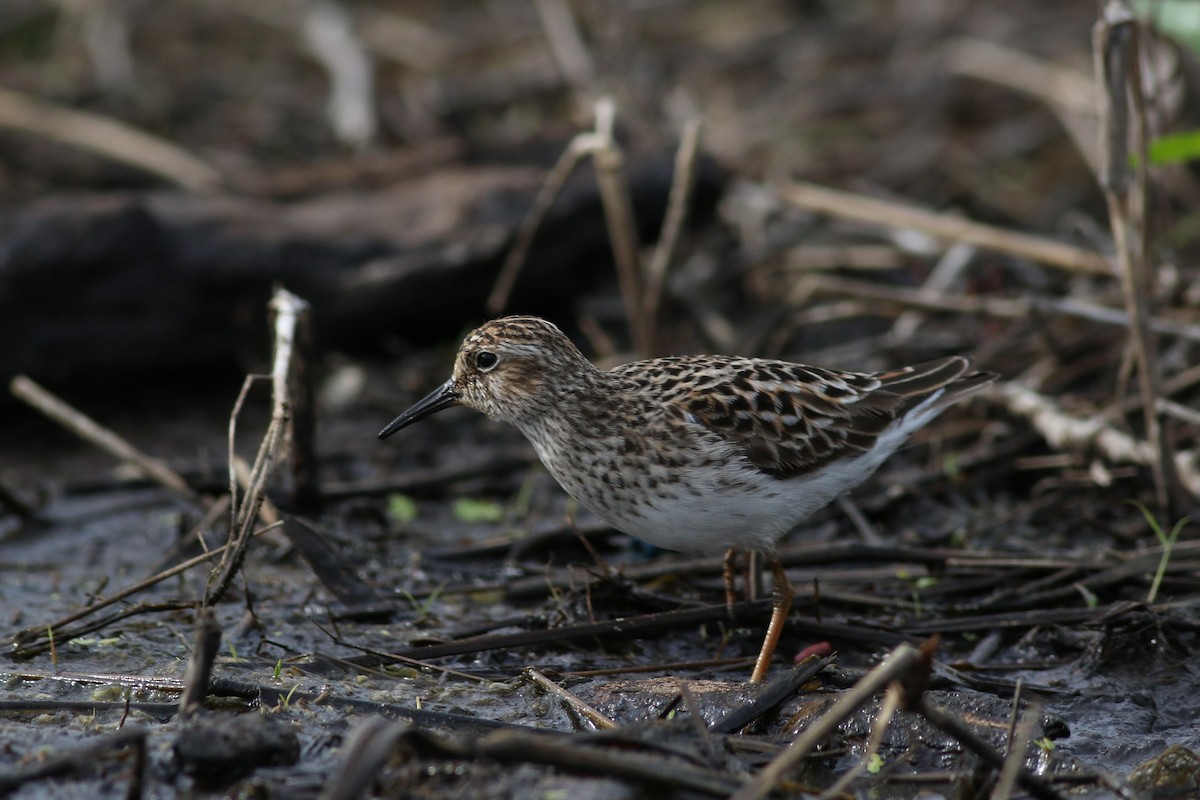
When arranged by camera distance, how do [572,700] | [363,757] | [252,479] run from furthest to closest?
1. [252,479]
2. [572,700]
3. [363,757]

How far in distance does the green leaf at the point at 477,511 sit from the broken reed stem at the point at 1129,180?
10.6 feet

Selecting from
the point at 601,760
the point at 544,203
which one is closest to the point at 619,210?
the point at 544,203

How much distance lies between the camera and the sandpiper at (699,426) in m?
5.11

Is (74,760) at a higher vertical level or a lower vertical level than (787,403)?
lower

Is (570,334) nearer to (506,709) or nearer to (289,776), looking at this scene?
(506,709)

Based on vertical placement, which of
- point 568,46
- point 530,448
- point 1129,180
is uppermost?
point 568,46

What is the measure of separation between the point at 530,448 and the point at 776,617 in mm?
2649

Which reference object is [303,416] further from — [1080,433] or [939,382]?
[1080,433]

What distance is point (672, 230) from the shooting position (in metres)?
7.15

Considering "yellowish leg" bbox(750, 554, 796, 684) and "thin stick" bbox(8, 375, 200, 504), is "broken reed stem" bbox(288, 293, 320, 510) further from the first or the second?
"yellowish leg" bbox(750, 554, 796, 684)

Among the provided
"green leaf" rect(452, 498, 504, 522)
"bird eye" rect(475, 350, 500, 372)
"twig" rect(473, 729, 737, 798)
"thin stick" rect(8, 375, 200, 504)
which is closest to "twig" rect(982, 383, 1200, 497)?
"green leaf" rect(452, 498, 504, 522)

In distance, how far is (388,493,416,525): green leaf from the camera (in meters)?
6.90

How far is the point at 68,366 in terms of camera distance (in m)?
8.00

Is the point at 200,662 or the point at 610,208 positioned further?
the point at 610,208
